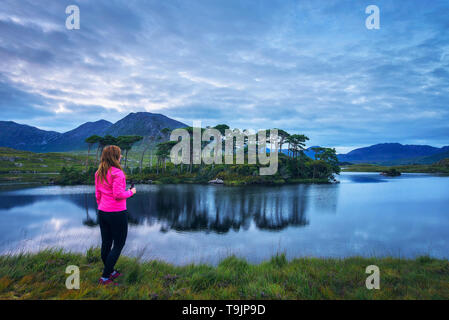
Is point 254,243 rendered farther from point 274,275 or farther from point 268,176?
point 268,176

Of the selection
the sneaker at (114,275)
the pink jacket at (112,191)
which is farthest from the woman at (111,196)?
the sneaker at (114,275)

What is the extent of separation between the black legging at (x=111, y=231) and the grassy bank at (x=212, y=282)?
0.50 meters

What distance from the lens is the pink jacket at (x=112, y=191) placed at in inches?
153

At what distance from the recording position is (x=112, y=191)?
3.95 metres

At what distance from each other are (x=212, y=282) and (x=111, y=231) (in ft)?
8.16

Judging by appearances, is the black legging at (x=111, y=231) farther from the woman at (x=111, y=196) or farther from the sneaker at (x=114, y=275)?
the sneaker at (x=114, y=275)

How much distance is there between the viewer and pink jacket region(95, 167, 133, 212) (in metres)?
3.89

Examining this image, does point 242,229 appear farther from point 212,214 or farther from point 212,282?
point 212,282

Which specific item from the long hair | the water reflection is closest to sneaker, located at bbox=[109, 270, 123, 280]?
the long hair

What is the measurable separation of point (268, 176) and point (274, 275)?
3772 cm

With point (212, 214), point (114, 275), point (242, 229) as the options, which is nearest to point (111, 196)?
point (114, 275)

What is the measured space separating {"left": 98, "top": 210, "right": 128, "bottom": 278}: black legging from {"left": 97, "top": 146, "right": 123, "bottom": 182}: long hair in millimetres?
734

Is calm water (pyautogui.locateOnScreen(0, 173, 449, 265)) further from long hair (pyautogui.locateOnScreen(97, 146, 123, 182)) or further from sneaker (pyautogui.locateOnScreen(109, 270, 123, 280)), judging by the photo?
long hair (pyautogui.locateOnScreen(97, 146, 123, 182))
